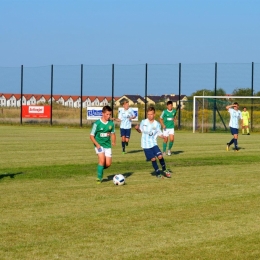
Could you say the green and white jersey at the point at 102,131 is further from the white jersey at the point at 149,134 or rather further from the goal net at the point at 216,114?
the goal net at the point at 216,114

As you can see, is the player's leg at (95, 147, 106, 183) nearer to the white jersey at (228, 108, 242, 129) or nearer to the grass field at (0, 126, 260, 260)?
the grass field at (0, 126, 260, 260)

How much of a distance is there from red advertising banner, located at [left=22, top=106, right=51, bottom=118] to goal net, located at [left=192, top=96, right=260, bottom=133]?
45.1 feet

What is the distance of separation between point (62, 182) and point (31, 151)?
31.7 ft

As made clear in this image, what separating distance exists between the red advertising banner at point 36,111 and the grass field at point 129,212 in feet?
120

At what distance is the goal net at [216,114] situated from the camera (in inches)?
1866

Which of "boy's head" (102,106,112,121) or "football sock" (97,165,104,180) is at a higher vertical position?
"boy's head" (102,106,112,121)

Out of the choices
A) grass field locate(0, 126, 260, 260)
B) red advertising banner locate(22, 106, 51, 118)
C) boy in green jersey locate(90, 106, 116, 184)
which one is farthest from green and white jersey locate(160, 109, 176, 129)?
red advertising banner locate(22, 106, 51, 118)

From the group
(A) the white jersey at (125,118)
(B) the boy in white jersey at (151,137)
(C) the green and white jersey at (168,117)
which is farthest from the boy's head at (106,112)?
(A) the white jersey at (125,118)

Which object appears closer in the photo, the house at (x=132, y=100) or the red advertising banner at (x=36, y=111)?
the house at (x=132, y=100)

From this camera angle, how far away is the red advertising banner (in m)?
55.9

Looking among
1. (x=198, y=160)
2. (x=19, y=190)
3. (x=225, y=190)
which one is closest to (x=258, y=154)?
(x=198, y=160)

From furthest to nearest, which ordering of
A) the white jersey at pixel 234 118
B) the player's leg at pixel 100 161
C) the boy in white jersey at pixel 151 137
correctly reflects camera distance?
the white jersey at pixel 234 118, the boy in white jersey at pixel 151 137, the player's leg at pixel 100 161

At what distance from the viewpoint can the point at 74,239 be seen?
8789mm

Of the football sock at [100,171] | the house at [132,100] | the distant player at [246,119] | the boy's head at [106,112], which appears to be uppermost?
the house at [132,100]
